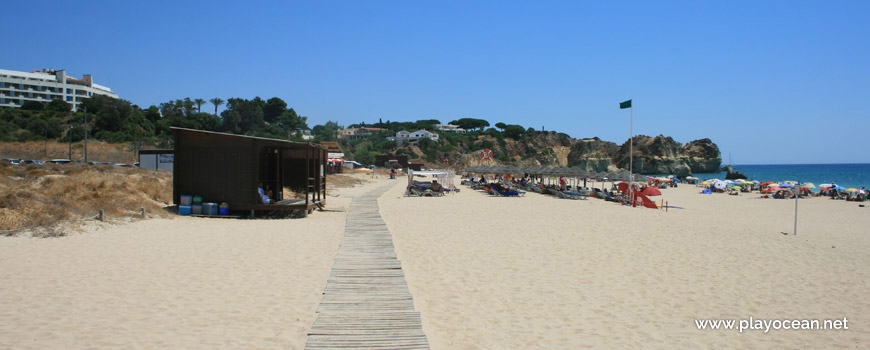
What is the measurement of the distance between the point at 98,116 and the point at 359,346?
58.6 meters

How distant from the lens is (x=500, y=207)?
57.8 ft

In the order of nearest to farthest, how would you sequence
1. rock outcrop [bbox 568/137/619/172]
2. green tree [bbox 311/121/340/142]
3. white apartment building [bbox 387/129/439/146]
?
rock outcrop [bbox 568/137/619/172] → white apartment building [bbox 387/129/439/146] → green tree [bbox 311/121/340/142]

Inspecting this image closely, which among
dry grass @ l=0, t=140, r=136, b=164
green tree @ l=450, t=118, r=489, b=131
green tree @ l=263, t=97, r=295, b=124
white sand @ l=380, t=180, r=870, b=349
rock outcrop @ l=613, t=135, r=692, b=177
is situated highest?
green tree @ l=450, t=118, r=489, b=131

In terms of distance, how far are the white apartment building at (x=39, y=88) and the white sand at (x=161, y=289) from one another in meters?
73.9

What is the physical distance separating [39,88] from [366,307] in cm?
9201

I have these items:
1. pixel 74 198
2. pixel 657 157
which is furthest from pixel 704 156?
pixel 74 198

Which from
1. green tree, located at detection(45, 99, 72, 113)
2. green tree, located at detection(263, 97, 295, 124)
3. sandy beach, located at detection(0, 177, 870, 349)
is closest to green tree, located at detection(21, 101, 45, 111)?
green tree, located at detection(45, 99, 72, 113)

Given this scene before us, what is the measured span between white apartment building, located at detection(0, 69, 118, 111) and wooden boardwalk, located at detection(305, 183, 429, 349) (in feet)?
252

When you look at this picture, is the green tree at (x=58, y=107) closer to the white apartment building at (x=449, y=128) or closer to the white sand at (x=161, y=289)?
the white sand at (x=161, y=289)

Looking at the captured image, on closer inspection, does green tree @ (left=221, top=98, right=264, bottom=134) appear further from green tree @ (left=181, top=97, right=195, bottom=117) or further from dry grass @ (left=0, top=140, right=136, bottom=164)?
dry grass @ (left=0, top=140, right=136, bottom=164)

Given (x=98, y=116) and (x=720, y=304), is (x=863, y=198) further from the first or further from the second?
(x=98, y=116)

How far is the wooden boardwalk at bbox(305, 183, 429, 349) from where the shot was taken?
14.3ft

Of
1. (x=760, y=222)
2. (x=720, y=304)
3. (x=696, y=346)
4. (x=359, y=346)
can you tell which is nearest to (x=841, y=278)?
(x=720, y=304)

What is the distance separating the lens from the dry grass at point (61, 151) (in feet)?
112
